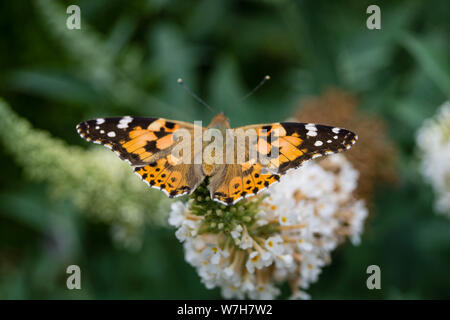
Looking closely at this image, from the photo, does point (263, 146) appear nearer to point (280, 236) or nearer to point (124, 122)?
point (280, 236)

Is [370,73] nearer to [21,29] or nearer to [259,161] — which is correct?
[259,161]

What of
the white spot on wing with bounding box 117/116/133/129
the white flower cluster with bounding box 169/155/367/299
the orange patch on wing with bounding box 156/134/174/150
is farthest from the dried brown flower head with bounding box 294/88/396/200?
the white spot on wing with bounding box 117/116/133/129

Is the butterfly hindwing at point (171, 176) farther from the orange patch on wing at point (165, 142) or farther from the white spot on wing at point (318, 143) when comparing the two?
the white spot on wing at point (318, 143)

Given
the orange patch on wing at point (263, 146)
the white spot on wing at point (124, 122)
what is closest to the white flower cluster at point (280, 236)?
the orange patch on wing at point (263, 146)

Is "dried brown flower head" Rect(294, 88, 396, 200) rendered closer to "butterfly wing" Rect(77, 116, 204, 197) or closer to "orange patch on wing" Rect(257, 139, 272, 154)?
"orange patch on wing" Rect(257, 139, 272, 154)

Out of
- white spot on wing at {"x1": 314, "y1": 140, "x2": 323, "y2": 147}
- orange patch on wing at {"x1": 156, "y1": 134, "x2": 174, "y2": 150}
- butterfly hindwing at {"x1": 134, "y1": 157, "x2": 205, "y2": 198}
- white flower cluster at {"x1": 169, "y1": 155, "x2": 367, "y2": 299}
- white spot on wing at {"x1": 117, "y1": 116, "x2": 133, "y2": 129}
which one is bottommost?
white flower cluster at {"x1": 169, "y1": 155, "x2": 367, "y2": 299}
